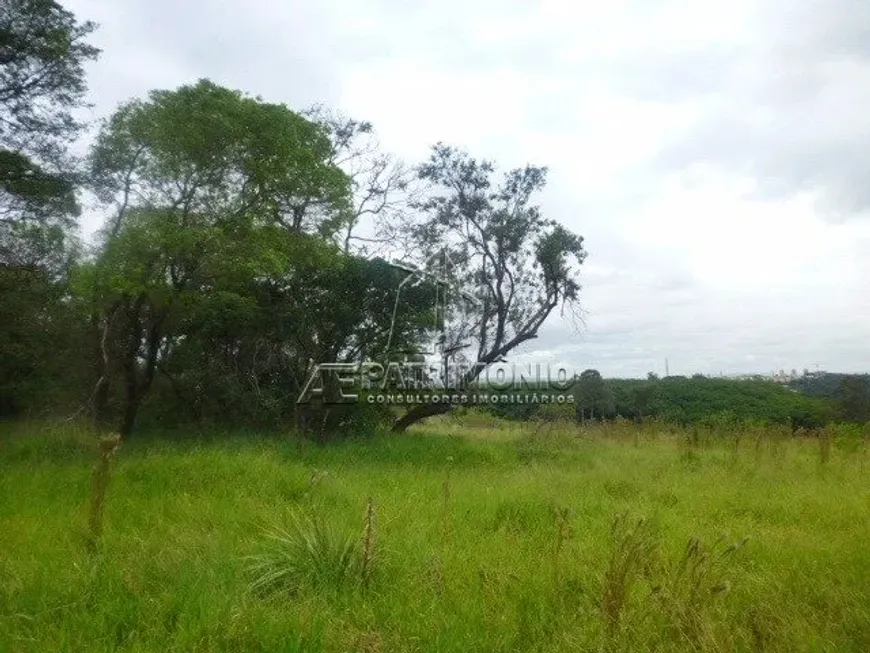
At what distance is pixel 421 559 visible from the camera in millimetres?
4016

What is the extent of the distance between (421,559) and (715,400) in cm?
2583

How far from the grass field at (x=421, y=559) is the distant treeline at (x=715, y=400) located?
10.4 metres

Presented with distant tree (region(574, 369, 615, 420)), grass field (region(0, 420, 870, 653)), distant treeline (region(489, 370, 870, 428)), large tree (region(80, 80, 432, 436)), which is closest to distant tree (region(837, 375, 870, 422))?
distant treeline (region(489, 370, 870, 428))

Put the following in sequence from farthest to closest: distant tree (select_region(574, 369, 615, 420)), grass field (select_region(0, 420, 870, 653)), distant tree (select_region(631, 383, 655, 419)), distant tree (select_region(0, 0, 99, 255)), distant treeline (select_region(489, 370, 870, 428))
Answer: distant tree (select_region(631, 383, 655, 419)) < distant tree (select_region(574, 369, 615, 420)) < distant treeline (select_region(489, 370, 870, 428)) < distant tree (select_region(0, 0, 99, 255)) < grass field (select_region(0, 420, 870, 653))

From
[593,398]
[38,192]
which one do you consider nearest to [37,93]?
[38,192]

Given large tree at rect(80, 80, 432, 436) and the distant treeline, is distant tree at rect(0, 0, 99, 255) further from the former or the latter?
the distant treeline

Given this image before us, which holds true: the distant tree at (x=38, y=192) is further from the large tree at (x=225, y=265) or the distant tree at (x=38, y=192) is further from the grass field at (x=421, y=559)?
the grass field at (x=421, y=559)

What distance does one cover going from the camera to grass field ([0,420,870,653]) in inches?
115

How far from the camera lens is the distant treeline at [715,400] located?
19672 mm

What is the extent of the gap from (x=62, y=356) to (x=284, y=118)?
8036 mm

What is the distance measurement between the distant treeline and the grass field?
10.4 meters

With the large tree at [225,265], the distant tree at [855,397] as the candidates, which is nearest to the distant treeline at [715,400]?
the distant tree at [855,397]

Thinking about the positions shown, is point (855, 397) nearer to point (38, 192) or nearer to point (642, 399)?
point (642, 399)

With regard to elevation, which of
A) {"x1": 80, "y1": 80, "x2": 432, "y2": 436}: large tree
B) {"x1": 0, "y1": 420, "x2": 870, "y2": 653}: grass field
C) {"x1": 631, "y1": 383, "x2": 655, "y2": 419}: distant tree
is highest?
{"x1": 80, "y1": 80, "x2": 432, "y2": 436}: large tree
